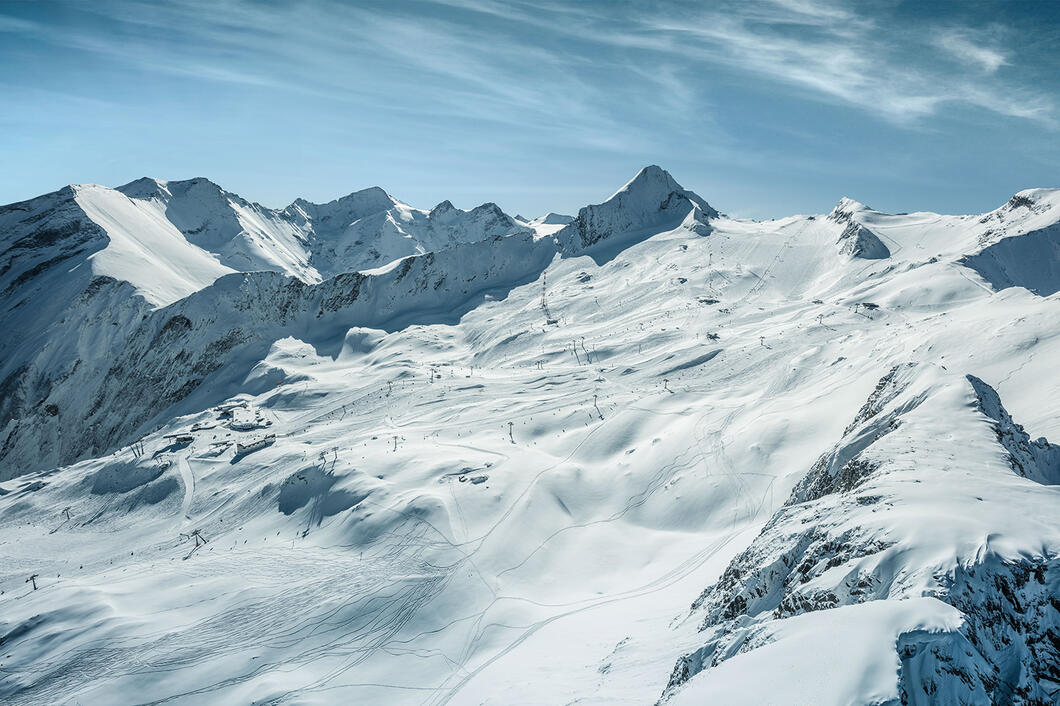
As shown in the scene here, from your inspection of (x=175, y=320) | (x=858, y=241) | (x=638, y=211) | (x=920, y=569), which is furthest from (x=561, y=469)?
(x=638, y=211)

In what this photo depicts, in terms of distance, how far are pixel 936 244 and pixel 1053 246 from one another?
13506 millimetres

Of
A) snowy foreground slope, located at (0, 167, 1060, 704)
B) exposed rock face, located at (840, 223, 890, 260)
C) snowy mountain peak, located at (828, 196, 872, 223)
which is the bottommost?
snowy foreground slope, located at (0, 167, 1060, 704)

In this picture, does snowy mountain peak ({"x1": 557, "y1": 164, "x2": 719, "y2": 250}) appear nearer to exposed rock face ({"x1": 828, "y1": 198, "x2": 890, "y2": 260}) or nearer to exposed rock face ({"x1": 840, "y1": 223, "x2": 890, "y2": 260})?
exposed rock face ({"x1": 828, "y1": 198, "x2": 890, "y2": 260})

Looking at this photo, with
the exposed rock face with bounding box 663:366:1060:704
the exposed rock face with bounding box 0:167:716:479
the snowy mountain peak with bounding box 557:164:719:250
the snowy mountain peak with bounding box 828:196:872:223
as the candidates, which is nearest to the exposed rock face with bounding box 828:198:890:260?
the snowy mountain peak with bounding box 828:196:872:223

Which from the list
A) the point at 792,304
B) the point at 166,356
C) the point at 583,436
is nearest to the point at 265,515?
the point at 583,436

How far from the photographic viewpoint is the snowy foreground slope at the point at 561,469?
15.4 meters

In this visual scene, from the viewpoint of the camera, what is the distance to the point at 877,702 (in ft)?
34.8

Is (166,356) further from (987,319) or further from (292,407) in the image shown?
(987,319)

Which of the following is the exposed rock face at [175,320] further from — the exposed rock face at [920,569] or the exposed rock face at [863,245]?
the exposed rock face at [920,569]

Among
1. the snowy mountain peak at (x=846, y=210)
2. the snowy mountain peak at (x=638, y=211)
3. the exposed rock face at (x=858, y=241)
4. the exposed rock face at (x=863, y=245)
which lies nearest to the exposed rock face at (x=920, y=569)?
the exposed rock face at (x=863, y=245)

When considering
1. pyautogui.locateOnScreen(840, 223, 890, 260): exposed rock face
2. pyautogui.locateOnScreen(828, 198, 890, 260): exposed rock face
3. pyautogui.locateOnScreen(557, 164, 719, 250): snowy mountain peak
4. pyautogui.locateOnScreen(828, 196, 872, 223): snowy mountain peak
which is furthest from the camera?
pyautogui.locateOnScreen(557, 164, 719, 250): snowy mountain peak

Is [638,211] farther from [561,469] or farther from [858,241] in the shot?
[561,469]

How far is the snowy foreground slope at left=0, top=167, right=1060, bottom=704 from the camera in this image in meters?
15.4

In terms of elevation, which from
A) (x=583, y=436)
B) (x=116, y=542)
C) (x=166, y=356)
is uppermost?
(x=166, y=356)
